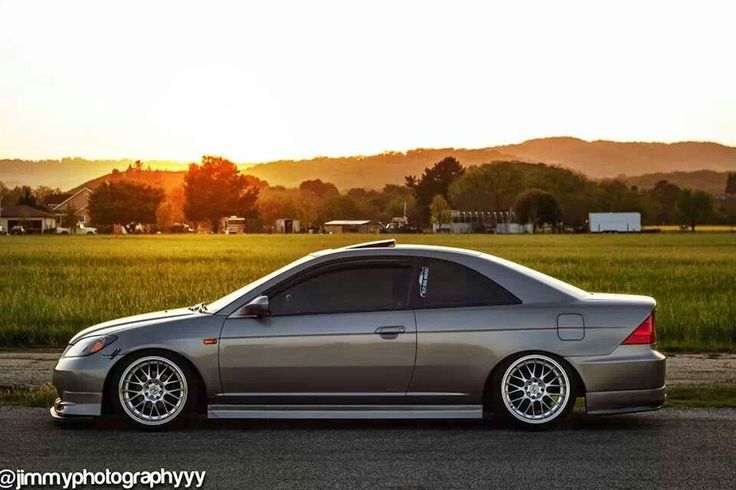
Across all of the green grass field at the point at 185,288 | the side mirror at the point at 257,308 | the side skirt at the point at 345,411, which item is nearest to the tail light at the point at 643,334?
the side skirt at the point at 345,411

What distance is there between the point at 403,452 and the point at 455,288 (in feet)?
5.55

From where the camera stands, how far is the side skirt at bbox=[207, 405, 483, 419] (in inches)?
371

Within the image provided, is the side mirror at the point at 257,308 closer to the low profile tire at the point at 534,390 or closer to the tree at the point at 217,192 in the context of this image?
the low profile tire at the point at 534,390

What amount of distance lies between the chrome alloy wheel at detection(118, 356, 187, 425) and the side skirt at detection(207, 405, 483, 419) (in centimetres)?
31

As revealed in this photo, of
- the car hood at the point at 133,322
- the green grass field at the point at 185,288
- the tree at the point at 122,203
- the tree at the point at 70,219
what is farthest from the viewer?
the tree at the point at 122,203

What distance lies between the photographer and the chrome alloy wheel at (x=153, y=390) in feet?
30.9

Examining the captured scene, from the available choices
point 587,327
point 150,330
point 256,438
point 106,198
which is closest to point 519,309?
point 587,327

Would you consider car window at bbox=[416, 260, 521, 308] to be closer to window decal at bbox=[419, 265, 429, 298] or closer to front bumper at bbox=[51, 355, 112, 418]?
window decal at bbox=[419, 265, 429, 298]

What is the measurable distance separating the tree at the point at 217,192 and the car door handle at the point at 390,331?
183 metres

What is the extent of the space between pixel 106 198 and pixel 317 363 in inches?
6720

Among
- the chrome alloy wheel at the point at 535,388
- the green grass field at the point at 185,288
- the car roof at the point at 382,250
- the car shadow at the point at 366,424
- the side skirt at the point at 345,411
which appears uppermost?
the car roof at the point at 382,250

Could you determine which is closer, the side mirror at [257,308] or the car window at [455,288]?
the side mirror at [257,308]

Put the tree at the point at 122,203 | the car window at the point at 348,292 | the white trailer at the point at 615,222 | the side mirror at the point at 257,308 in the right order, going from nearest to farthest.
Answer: the side mirror at the point at 257,308 < the car window at the point at 348,292 < the tree at the point at 122,203 < the white trailer at the point at 615,222

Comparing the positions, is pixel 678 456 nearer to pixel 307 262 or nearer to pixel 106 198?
pixel 307 262
